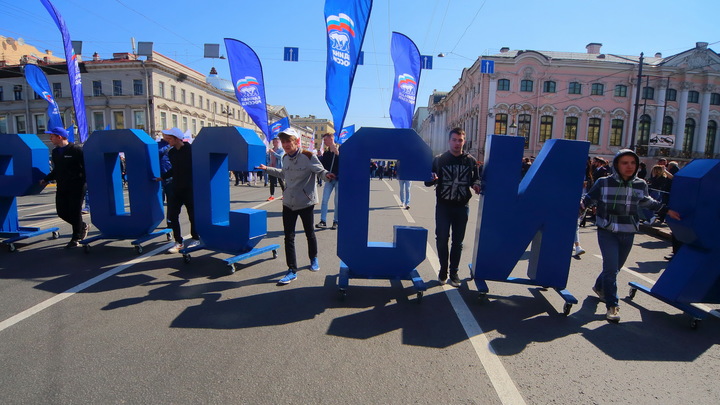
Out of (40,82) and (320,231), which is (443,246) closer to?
(320,231)

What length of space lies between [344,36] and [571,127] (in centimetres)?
4233

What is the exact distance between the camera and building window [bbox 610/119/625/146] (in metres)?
40.2

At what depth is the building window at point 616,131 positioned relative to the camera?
40.2 m

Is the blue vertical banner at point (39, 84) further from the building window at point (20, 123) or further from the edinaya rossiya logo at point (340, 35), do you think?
the building window at point (20, 123)

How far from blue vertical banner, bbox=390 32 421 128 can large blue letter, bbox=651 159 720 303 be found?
Answer: 7.96 m

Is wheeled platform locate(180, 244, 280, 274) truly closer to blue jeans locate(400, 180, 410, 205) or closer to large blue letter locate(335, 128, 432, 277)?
large blue letter locate(335, 128, 432, 277)

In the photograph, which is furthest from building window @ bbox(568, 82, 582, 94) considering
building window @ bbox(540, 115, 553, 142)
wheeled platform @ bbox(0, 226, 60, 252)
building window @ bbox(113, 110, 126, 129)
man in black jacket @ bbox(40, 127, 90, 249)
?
building window @ bbox(113, 110, 126, 129)

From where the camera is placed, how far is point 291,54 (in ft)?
61.7

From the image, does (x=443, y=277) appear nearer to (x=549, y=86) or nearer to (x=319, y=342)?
(x=319, y=342)

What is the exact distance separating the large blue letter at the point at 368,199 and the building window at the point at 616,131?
150ft

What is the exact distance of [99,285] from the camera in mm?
4418

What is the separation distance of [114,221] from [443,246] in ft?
17.3

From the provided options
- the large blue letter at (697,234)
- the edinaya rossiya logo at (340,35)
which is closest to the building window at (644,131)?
the large blue letter at (697,234)

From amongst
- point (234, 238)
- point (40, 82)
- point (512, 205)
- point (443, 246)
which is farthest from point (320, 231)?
point (40, 82)
